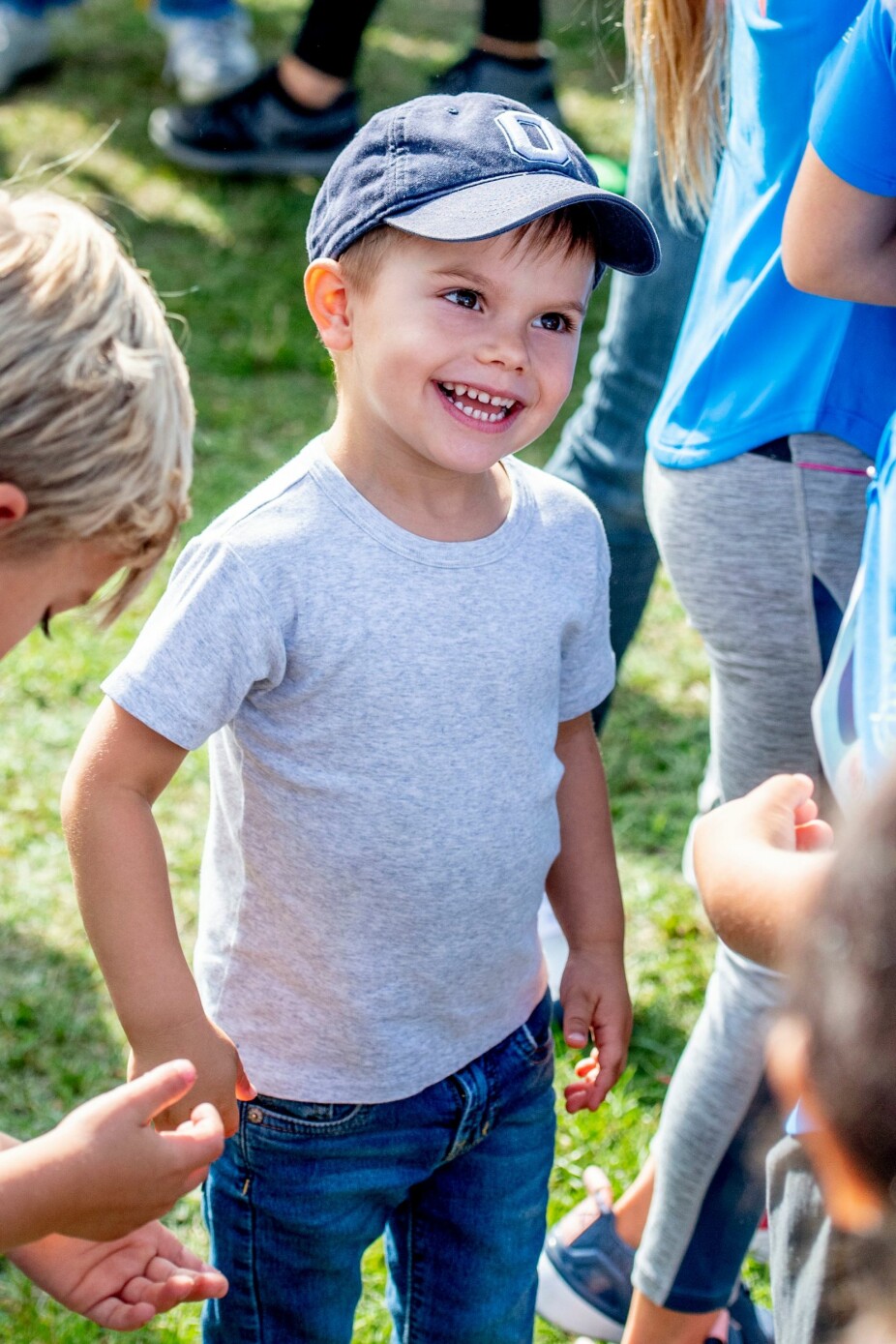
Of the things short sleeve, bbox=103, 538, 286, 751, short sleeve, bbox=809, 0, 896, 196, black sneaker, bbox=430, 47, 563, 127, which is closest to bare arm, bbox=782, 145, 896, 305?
short sleeve, bbox=809, 0, 896, 196

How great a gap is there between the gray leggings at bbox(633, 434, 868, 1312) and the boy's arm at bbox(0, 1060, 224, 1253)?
764mm

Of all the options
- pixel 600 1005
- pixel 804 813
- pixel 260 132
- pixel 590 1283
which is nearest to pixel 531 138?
pixel 804 813

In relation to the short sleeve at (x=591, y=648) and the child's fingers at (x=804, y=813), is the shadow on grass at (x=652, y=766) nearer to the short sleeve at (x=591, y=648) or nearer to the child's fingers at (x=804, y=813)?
the short sleeve at (x=591, y=648)

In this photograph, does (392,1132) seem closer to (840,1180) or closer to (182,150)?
(840,1180)

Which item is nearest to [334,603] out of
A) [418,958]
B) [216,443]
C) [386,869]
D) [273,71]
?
[386,869]

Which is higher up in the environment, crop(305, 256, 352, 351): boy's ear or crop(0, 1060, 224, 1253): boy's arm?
crop(305, 256, 352, 351): boy's ear

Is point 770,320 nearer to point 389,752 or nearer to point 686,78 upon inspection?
point 686,78

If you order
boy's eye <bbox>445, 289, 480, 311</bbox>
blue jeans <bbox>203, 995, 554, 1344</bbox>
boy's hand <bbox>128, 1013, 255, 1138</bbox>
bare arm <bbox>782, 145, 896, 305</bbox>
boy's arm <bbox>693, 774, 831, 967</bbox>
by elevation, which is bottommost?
blue jeans <bbox>203, 995, 554, 1344</bbox>

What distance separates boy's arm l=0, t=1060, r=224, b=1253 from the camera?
123 cm

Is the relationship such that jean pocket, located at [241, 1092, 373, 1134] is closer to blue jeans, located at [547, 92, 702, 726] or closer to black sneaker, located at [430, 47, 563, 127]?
blue jeans, located at [547, 92, 702, 726]

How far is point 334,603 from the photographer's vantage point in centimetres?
148

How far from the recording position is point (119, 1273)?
1492mm

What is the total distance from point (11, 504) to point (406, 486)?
0.41 metres

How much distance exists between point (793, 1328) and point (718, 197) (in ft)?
4.39
